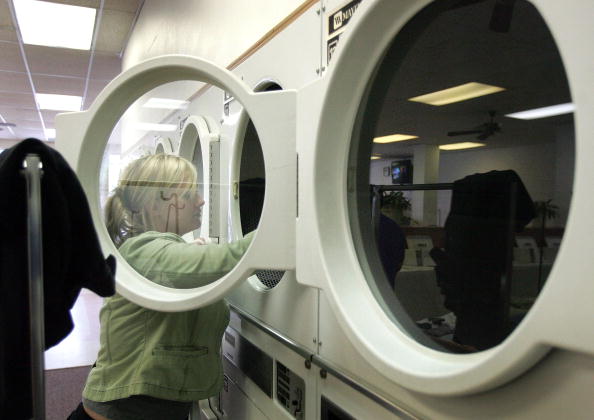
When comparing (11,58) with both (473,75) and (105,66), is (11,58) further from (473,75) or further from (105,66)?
(473,75)

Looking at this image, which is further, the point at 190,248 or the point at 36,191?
the point at 190,248

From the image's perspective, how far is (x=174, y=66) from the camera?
3.66 ft

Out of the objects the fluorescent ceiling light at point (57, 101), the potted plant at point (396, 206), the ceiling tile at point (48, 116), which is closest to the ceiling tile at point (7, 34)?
the fluorescent ceiling light at point (57, 101)

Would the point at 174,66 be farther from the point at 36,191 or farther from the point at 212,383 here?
the point at 212,383

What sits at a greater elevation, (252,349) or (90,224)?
(90,224)

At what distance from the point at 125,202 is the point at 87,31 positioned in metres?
3.16

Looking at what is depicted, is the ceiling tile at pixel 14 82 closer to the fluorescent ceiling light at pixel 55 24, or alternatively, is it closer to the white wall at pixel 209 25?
the fluorescent ceiling light at pixel 55 24

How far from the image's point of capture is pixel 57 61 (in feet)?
14.6

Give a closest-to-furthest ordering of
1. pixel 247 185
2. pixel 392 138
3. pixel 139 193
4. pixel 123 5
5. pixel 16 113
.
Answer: pixel 392 138
pixel 139 193
pixel 247 185
pixel 123 5
pixel 16 113

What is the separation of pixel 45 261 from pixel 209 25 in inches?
58.9

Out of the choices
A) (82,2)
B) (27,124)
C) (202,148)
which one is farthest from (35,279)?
(27,124)

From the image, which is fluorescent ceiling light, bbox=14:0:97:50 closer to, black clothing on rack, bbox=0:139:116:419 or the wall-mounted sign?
the wall-mounted sign

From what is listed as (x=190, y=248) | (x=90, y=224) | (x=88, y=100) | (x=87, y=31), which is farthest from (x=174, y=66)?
(x=88, y=100)

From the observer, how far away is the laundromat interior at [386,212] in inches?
21.0
